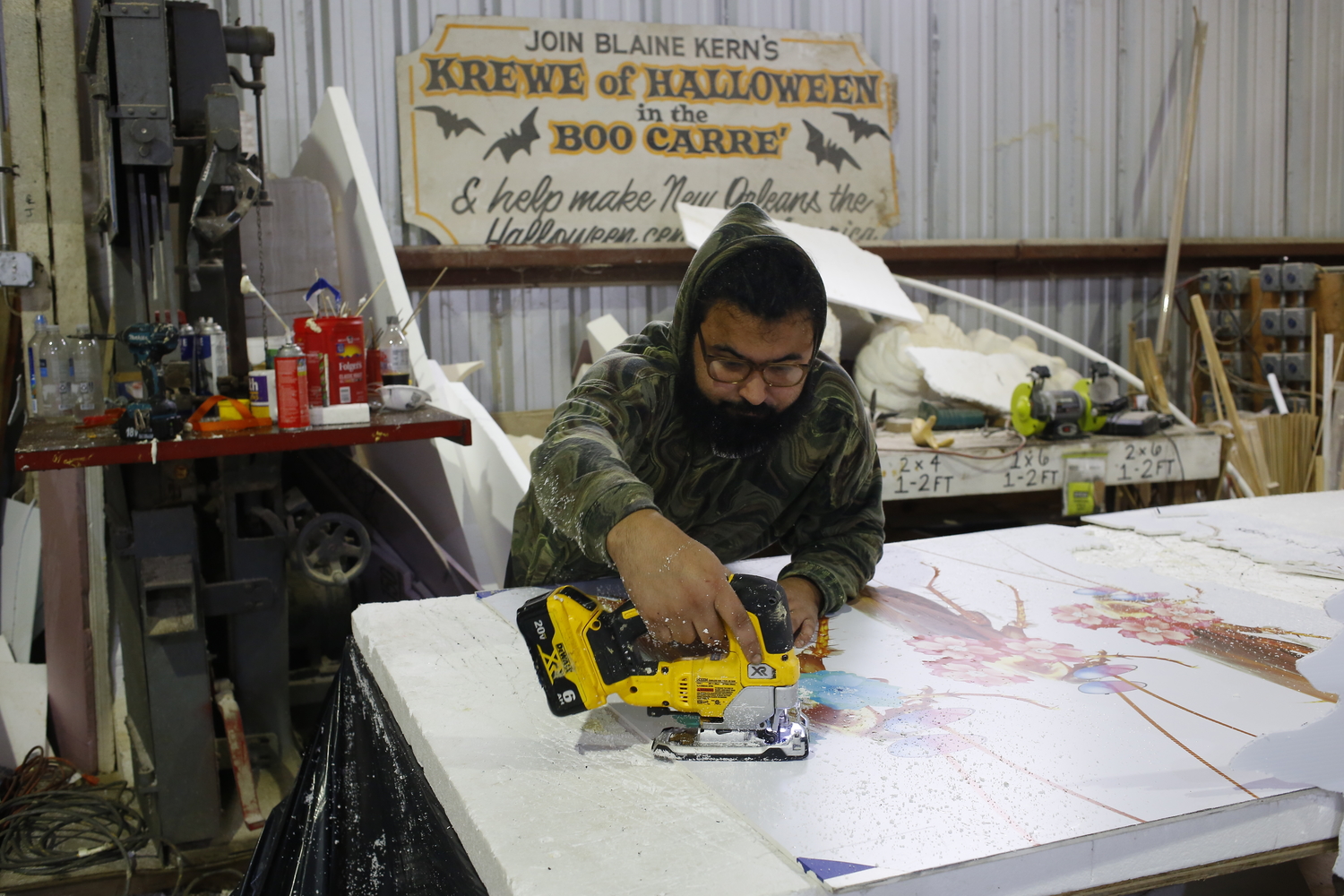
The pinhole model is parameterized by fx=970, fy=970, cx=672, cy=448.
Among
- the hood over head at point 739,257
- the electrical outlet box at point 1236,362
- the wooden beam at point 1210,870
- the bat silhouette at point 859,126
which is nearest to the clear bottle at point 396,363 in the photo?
the hood over head at point 739,257

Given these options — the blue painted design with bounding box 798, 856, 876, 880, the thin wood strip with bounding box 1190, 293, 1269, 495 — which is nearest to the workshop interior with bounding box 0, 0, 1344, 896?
the blue painted design with bounding box 798, 856, 876, 880

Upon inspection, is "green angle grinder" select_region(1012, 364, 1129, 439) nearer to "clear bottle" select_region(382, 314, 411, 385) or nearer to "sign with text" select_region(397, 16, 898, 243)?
"sign with text" select_region(397, 16, 898, 243)

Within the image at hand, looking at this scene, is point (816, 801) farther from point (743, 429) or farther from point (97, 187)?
point (97, 187)

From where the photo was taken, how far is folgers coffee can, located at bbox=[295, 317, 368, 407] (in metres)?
2.54

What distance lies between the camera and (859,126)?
4.77 m

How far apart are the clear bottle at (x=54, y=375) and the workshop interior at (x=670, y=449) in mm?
11

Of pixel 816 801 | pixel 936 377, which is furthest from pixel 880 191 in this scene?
pixel 816 801

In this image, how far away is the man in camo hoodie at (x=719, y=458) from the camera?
1.13 m

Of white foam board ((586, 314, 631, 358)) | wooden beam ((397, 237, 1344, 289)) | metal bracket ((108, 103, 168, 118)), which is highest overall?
metal bracket ((108, 103, 168, 118))

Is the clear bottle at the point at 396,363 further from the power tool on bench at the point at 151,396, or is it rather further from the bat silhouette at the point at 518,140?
the bat silhouette at the point at 518,140

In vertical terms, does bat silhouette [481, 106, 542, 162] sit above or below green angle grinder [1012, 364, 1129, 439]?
above

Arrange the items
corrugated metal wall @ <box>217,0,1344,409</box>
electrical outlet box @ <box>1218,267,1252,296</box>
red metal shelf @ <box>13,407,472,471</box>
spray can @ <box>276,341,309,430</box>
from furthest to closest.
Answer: electrical outlet box @ <box>1218,267,1252,296</box> → corrugated metal wall @ <box>217,0,1344,409</box> → spray can @ <box>276,341,309,430</box> → red metal shelf @ <box>13,407,472,471</box>

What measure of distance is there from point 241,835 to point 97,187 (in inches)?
76.7

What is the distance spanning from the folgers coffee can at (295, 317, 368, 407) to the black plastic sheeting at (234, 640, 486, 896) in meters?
1.05
